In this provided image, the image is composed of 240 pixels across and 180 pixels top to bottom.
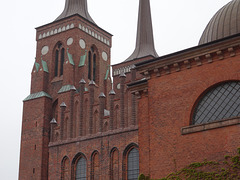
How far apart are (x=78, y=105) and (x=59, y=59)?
28.7ft

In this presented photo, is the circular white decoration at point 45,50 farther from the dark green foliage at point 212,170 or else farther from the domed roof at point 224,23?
the dark green foliage at point 212,170

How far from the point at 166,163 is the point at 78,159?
1920cm

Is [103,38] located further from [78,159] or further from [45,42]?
[78,159]

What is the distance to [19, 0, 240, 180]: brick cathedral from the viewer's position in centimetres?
1698

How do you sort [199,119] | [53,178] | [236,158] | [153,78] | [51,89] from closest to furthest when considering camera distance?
[236,158] < [199,119] < [153,78] < [53,178] < [51,89]

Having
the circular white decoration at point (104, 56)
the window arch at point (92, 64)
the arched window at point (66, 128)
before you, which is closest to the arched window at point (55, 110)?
the arched window at point (66, 128)

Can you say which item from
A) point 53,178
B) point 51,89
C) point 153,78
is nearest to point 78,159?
point 53,178

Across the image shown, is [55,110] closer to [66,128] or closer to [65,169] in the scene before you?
[66,128]

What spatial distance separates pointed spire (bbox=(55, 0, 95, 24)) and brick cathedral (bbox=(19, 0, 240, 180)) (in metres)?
0.12

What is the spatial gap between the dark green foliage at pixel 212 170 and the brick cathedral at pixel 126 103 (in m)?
0.27

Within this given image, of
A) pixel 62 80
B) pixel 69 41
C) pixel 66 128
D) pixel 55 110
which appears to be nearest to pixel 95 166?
pixel 66 128

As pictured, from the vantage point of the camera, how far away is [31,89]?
42906 millimetres

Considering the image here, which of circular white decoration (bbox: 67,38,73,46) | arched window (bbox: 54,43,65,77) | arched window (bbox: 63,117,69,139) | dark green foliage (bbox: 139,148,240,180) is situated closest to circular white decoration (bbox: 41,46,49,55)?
arched window (bbox: 54,43,65,77)

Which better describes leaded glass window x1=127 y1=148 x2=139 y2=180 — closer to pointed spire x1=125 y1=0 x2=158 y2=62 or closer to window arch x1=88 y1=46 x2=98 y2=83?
pointed spire x1=125 y1=0 x2=158 y2=62
